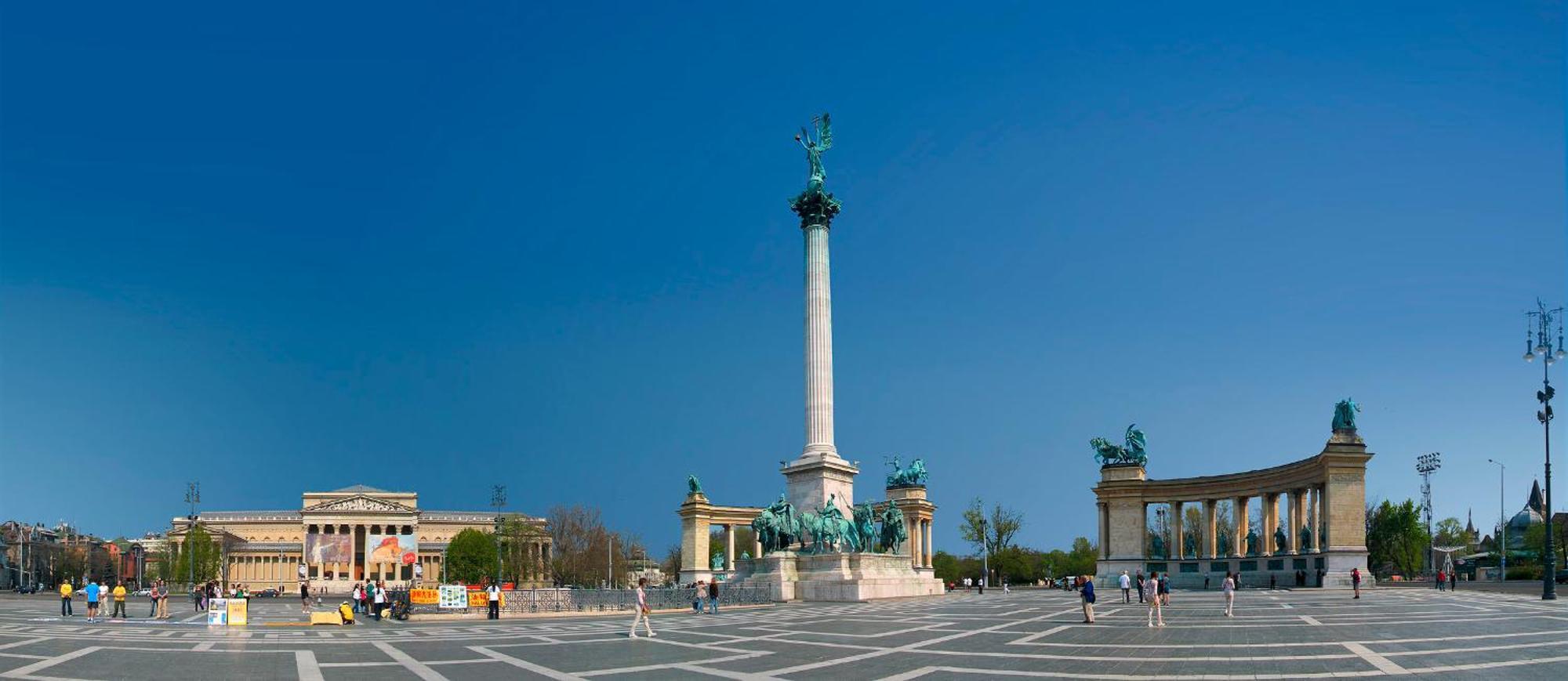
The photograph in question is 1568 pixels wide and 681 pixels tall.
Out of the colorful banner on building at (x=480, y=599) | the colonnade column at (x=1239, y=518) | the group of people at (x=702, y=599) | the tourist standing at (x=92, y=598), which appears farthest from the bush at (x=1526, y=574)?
the tourist standing at (x=92, y=598)

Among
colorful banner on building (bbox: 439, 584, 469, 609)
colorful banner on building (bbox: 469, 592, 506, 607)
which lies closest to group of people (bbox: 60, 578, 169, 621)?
colorful banner on building (bbox: 439, 584, 469, 609)

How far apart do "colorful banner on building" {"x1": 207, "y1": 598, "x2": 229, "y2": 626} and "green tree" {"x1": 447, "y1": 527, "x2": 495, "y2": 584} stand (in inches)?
2803

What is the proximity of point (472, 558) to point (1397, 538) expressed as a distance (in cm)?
9112

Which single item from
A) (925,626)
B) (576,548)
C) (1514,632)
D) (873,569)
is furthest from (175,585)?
(1514,632)

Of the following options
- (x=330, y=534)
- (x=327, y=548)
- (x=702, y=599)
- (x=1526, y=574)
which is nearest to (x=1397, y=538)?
(x=1526, y=574)

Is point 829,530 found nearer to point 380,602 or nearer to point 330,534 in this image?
point 380,602

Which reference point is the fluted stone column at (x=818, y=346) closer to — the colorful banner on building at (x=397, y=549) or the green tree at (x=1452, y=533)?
the colorful banner on building at (x=397, y=549)

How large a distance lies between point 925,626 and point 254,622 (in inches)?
1112

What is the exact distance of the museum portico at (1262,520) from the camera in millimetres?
58062

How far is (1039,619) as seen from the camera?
37.0m

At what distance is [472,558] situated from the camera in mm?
115188

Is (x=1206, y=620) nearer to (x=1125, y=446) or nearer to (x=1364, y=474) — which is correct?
(x=1364, y=474)

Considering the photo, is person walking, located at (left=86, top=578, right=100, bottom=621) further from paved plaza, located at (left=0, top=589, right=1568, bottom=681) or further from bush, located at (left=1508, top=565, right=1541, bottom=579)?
bush, located at (left=1508, top=565, right=1541, bottom=579)

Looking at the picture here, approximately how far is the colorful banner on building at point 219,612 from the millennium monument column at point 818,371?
99.2 ft
